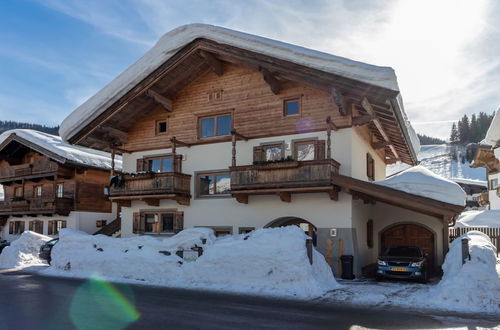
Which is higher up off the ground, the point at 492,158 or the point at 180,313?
the point at 492,158

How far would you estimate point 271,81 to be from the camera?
18.9 meters

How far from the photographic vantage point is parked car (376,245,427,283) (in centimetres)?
1551

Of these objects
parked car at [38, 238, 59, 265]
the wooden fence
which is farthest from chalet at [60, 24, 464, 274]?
parked car at [38, 238, 59, 265]

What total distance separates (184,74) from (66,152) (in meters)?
15.2

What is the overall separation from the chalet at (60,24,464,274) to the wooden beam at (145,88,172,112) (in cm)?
7

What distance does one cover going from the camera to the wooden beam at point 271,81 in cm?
1861

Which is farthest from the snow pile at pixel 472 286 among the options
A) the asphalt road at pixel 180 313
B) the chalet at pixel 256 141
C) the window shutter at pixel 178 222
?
the window shutter at pixel 178 222

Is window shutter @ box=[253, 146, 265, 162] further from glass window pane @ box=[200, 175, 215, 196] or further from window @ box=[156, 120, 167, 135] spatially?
window @ box=[156, 120, 167, 135]

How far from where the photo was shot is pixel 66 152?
31.4 metres

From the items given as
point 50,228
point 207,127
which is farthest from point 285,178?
point 50,228

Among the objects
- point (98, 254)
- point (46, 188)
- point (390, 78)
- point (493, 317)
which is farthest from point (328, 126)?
point (46, 188)

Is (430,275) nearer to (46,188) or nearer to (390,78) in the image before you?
(390,78)

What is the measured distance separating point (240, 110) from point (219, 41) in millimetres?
3433

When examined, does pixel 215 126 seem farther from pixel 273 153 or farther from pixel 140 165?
pixel 140 165
